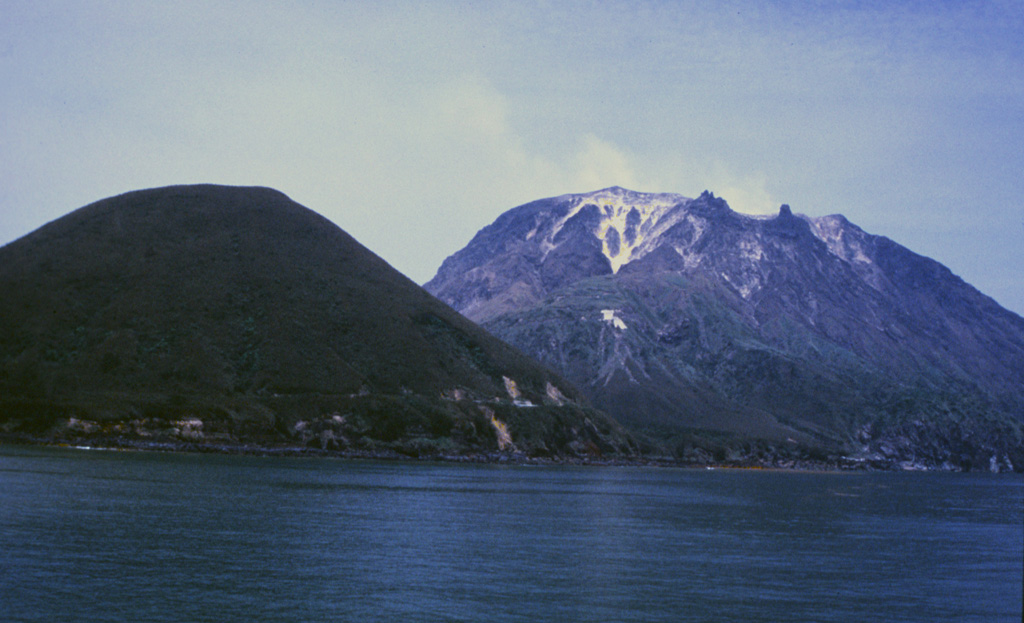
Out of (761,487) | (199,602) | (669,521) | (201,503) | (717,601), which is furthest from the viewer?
(761,487)

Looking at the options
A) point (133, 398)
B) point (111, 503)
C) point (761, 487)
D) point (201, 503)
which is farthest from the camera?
point (133, 398)

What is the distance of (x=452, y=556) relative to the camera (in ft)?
207

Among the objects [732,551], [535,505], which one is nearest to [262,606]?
[732,551]

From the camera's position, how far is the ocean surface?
152 feet

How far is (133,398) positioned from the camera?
19000 centimetres

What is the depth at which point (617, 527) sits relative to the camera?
8700 cm

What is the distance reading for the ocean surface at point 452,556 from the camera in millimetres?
46375

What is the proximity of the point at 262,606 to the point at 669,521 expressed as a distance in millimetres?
57406

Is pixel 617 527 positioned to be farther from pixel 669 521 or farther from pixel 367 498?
pixel 367 498

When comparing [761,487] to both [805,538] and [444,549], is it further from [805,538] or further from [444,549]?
[444,549]

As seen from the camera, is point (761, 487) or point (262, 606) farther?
point (761, 487)

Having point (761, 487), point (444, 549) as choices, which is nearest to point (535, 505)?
point (444, 549)

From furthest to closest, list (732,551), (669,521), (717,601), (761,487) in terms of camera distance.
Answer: (761,487) → (669,521) → (732,551) → (717,601)

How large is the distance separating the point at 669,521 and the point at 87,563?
190 ft
